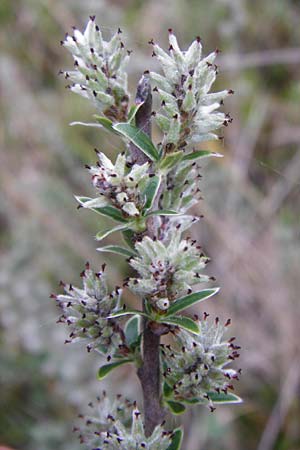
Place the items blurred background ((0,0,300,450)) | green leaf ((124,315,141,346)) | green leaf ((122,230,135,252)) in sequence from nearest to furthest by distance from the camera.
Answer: green leaf ((122,230,135,252)), green leaf ((124,315,141,346)), blurred background ((0,0,300,450))

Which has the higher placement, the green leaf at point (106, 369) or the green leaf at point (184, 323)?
the green leaf at point (184, 323)

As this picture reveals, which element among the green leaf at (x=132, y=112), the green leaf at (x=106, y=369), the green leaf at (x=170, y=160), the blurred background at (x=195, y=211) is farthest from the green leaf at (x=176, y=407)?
the blurred background at (x=195, y=211)

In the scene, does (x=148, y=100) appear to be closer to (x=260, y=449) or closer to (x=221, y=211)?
(x=260, y=449)

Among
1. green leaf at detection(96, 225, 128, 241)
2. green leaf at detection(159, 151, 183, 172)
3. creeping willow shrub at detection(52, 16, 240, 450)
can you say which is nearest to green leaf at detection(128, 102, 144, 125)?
creeping willow shrub at detection(52, 16, 240, 450)

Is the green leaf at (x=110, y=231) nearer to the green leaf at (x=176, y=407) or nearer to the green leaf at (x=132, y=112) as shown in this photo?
the green leaf at (x=132, y=112)

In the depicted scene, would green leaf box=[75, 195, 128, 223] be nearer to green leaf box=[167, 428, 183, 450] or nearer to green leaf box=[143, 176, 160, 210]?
green leaf box=[143, 176, 160, 210]

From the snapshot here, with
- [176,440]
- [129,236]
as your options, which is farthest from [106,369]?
[129,236]

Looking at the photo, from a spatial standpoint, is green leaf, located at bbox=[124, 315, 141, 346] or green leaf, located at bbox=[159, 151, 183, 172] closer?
green leaf, located at bbox=[159, 151, 183, 172]
